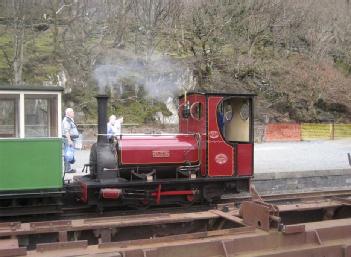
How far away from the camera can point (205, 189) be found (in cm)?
1029

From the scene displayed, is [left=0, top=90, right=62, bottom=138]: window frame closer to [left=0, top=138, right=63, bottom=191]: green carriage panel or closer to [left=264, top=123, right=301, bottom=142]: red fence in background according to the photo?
[left=0, top=138, right=63, bottom=191]: green carriage panel

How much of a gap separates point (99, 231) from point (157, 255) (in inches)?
64.4

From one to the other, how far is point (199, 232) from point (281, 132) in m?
23.2

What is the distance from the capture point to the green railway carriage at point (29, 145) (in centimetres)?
833

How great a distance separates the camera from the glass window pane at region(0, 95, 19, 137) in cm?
855

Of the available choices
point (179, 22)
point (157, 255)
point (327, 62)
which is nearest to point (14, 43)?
point (179, 22)

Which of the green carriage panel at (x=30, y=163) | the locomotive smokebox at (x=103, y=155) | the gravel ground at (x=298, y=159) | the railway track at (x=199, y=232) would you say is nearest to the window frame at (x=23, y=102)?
the green carriage panel at (x=30, y=163)

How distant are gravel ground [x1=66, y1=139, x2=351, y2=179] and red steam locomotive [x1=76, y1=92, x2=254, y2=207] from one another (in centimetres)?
360

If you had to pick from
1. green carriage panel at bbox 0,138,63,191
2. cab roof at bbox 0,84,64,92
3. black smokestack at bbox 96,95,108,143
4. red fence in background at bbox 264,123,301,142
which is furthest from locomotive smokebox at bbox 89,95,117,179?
red fence in background at bbox 264,123,301,142

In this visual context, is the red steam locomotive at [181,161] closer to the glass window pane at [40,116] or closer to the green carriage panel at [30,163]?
the green carriage panel at [30,163]

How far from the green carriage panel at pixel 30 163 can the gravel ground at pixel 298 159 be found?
4.33 meters

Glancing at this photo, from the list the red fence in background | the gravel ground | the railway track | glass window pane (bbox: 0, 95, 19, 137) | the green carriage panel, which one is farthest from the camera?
the red fence in background

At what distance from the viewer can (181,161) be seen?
10070mm

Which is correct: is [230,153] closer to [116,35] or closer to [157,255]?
[157,255]
